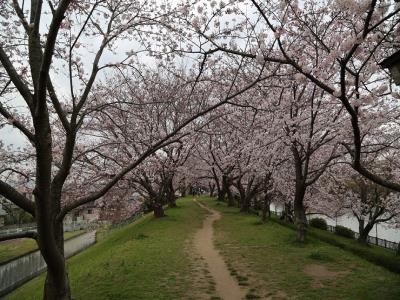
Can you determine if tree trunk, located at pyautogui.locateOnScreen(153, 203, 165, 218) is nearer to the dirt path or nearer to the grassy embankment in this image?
the dirt path

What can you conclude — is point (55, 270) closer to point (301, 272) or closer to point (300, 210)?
point (301, 272)

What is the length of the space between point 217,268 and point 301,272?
2.60 m

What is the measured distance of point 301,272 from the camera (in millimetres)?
11586

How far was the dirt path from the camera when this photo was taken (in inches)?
391

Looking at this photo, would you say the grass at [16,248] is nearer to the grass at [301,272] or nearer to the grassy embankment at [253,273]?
the grassy embankment at [253,273]

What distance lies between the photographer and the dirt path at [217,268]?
994 centimetres

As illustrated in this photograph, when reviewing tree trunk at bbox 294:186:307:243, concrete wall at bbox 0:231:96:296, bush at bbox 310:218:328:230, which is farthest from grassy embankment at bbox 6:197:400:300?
bush at bbox 310:218:328:230

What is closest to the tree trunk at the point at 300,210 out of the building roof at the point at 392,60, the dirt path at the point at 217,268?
the dirt path at the point at 217,268

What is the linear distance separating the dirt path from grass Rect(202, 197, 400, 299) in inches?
10.4

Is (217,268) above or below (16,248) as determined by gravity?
above

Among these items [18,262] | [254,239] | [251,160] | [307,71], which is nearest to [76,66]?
[307,71]

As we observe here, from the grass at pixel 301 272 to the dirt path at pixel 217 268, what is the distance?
0.26m

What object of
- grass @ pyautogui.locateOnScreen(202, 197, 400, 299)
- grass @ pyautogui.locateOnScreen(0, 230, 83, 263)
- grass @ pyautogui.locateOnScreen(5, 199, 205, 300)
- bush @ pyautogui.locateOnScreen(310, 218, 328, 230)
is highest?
bush @ pyautogui.locateOnScreen(310, 218, 328, 230)

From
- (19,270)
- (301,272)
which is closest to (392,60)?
(301,272)
